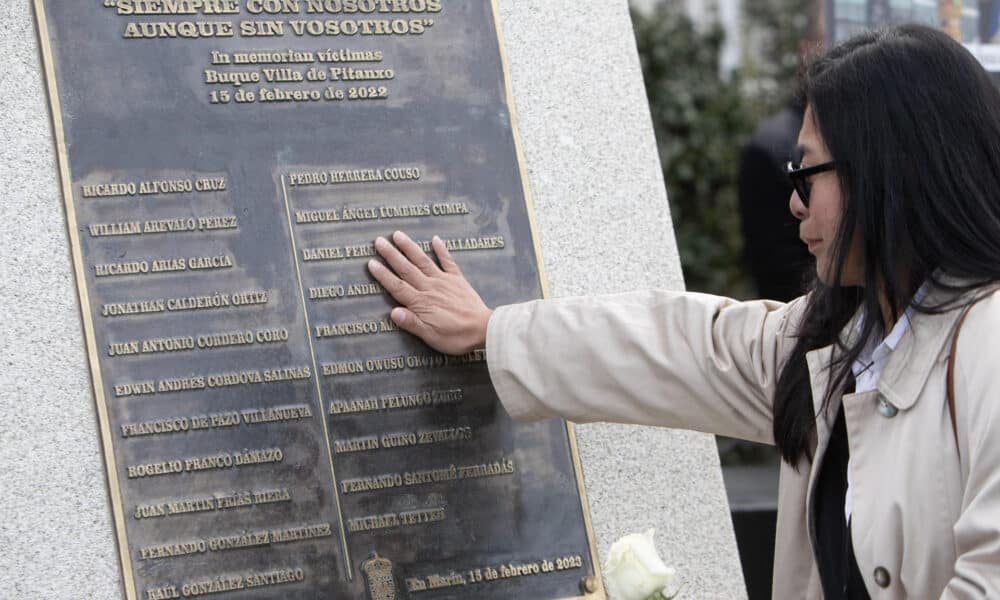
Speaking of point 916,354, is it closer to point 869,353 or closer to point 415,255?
point 869,353

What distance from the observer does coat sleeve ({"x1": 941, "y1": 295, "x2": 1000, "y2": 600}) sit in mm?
2289

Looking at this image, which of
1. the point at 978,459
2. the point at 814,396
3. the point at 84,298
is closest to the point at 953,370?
the point at 978,459

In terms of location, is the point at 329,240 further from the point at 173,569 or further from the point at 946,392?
the point at 946,392

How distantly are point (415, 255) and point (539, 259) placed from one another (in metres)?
0.36

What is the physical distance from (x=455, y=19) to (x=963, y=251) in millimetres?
1552

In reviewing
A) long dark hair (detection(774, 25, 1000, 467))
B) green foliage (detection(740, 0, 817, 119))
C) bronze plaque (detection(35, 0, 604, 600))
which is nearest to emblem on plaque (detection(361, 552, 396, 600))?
bronze plaque (detection(35, 0, 604, 600))

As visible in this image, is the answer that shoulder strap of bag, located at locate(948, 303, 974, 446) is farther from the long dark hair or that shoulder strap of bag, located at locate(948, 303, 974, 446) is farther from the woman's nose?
the woman's nose

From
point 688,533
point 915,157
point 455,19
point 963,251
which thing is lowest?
point 688,533

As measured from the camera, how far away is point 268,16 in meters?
3.30

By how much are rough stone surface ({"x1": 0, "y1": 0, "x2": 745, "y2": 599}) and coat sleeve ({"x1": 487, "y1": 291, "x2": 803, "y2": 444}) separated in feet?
1.08

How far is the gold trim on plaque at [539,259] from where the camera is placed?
10.7ft

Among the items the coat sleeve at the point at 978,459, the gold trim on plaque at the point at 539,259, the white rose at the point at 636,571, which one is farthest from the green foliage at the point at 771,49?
the white rose at the point at 636,571

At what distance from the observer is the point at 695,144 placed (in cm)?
908

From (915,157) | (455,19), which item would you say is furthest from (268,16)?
(915,157)
